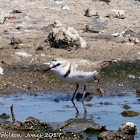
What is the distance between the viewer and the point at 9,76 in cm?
1172

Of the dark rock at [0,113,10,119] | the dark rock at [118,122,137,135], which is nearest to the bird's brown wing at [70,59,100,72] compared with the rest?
the dark rock at [0,113,10,119]

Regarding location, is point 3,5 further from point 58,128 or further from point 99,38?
point 58,128

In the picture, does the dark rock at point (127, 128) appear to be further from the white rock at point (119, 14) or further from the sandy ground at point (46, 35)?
the white rock at point (119, 14)

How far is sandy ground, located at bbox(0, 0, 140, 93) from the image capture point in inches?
471

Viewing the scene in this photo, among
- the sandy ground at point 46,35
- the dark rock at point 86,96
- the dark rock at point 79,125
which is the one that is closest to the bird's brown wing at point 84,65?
the dark rock at point 86,96

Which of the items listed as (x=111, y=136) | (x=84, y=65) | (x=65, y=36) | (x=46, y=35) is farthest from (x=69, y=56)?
(x=111, y=136)

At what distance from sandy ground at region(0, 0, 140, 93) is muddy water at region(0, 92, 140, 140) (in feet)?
2.25

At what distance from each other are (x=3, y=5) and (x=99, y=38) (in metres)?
3.48

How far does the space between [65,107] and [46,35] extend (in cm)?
443

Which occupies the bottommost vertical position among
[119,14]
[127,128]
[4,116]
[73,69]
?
[4,116]

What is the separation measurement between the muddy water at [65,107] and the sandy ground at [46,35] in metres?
0.69

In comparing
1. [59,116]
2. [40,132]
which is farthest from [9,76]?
[40,132]

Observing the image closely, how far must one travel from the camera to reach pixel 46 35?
14.1 metres

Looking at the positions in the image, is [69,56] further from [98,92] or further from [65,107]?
[65,107]
